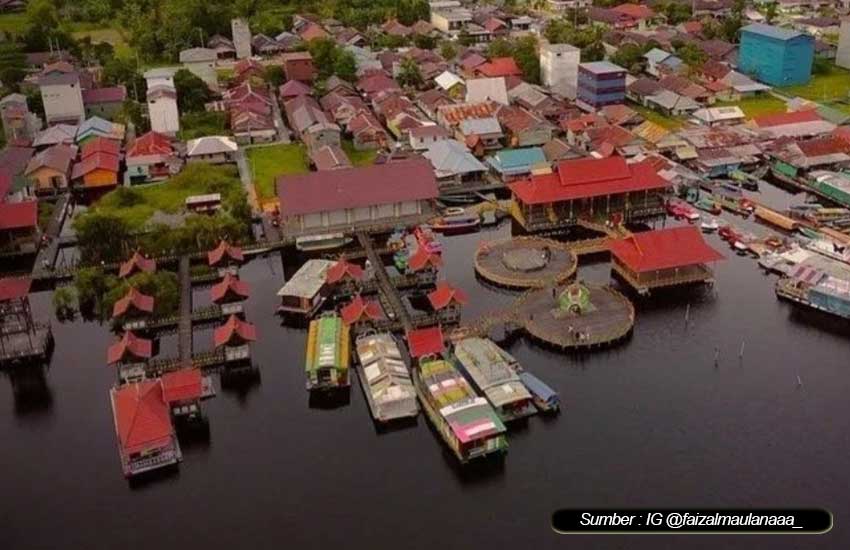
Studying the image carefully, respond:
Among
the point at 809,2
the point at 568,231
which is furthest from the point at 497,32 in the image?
the point at 568,231

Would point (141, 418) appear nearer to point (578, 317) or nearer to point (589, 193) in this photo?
point (578, 317)

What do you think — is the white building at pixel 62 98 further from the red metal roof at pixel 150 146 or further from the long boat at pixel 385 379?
the long boat at pixel 385 379

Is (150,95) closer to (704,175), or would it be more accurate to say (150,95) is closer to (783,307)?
(704,175)

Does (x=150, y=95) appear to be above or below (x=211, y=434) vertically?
above

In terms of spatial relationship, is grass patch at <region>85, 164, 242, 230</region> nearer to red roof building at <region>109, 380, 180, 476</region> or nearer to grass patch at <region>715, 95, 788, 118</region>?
red roof building at <region>109, 380, 180, 476</region>

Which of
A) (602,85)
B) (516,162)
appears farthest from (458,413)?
(602,85)

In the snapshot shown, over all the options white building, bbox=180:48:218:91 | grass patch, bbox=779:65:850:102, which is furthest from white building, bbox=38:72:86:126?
grass patch, bbox=779:65:850:102

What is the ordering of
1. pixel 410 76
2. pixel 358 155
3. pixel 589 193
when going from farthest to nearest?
pixel 410 76 → pixel 358 155 → pixel 589 193
